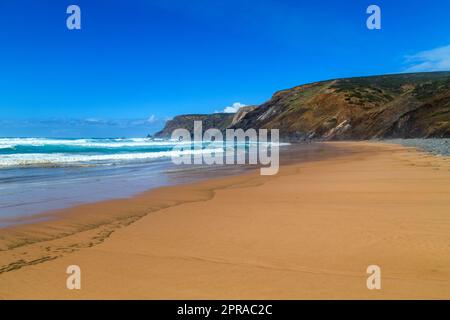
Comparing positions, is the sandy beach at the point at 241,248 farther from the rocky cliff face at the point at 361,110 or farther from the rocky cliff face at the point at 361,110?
the rocky cliff face at the point at 361,110

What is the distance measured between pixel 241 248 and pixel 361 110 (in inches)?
3259

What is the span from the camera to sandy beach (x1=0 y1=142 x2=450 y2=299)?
4055 millimetres

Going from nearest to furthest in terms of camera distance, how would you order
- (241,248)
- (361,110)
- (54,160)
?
(241,248) < (54,160) < (361,110)

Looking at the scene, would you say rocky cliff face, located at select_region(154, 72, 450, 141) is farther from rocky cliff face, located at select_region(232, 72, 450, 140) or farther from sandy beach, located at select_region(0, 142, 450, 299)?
sandy beach, located at select_region(0, 142, 450, 299)

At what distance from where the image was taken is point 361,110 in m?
82.3

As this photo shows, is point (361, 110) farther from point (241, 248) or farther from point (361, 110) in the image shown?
point (241, 248)

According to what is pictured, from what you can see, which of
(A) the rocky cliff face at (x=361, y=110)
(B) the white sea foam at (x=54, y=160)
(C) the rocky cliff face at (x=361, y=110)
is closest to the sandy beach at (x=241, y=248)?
(B) the white sea foam at (x=54, y=160)

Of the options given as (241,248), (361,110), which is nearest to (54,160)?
(241,248)

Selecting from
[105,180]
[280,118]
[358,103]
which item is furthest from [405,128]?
[105,180]

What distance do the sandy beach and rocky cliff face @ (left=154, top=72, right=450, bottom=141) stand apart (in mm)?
46245

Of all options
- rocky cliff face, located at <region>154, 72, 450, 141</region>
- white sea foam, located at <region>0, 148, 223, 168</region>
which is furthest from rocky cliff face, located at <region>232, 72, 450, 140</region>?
white sea foam, located at <region>0, 148, 223, 168</region>

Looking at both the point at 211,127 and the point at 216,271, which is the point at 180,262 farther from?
the point at 211,127

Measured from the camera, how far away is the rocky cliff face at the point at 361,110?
5716 cm
